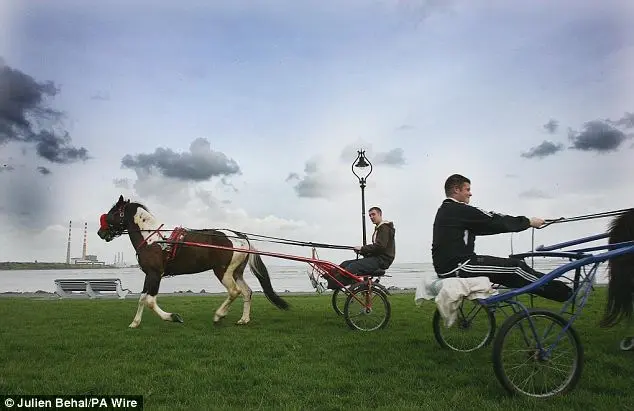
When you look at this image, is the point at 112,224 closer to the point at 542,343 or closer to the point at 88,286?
the point at 542,343

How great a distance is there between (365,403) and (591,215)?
376 cm

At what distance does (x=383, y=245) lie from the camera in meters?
9.51

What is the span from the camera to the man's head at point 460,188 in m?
6.15

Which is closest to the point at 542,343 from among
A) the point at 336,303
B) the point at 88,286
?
the point at 336,303

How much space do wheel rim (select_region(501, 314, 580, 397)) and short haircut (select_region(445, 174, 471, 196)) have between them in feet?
5.91

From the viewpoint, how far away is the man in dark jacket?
9422mm

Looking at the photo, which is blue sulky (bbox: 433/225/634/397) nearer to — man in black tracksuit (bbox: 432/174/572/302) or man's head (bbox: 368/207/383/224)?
man in black tracksuit (bbox: 432/174/572/302)

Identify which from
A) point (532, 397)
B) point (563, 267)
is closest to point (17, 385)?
point (532, 397)

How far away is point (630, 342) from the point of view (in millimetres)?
6746

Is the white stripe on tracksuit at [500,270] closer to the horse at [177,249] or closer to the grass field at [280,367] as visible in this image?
the grass field at [280,367]

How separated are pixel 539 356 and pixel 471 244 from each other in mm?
1422

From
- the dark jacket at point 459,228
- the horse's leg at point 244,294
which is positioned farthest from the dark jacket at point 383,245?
the dark jacket at point 459,228

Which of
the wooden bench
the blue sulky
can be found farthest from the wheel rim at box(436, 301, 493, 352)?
the wooden bench

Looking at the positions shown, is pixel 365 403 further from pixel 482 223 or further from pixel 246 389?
pixel 482 223
